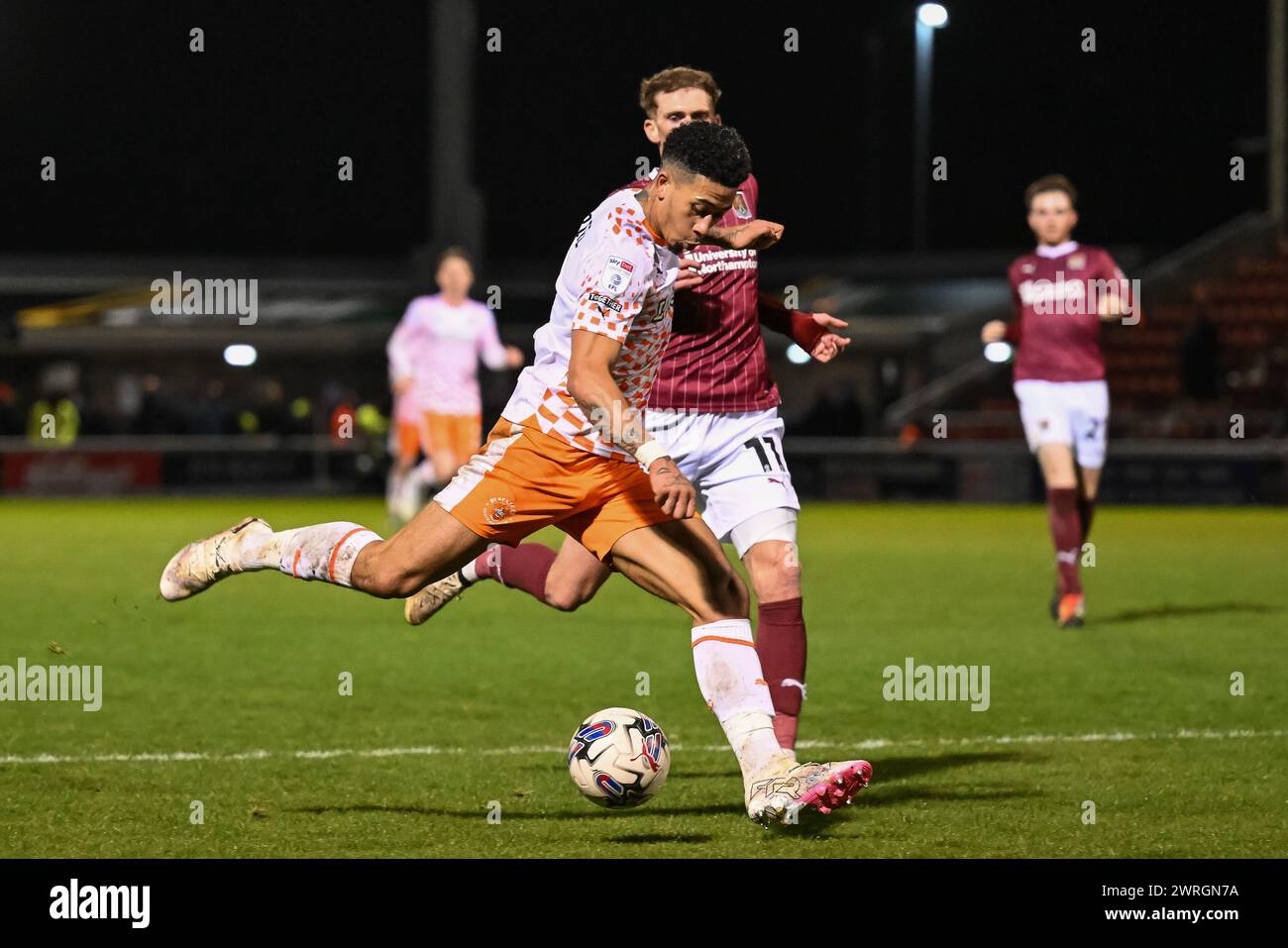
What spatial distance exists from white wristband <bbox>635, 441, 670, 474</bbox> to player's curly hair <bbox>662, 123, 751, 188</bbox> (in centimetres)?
→ 70

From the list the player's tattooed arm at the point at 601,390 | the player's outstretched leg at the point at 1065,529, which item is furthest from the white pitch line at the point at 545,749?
the player's outstretched leg at the point at 1065,529

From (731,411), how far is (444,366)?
10.0 meters

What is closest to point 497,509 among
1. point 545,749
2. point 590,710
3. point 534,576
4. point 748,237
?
point 748,237

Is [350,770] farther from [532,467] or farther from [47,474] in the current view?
[47,474]

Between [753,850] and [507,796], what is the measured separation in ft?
3.46

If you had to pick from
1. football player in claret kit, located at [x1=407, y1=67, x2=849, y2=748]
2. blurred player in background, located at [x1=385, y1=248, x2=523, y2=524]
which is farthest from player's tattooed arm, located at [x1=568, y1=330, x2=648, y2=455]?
blurred player in background, located at [x1=385, y1=248, x2=523, y2=524]

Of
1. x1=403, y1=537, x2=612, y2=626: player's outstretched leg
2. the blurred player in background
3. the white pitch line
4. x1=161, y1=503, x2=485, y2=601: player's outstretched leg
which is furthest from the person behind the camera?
the blurred player in background

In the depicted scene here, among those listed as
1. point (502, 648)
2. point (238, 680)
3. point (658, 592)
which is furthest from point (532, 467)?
point (502, 648)

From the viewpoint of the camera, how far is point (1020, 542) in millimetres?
16938

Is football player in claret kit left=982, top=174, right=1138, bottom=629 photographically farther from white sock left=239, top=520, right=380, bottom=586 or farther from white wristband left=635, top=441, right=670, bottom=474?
white wristband left=635, top=441, right=670, bottom=474

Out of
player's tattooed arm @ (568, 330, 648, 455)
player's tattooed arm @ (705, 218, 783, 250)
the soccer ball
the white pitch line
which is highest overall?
player's tattooed arm @ (705, 218, 783, 250)

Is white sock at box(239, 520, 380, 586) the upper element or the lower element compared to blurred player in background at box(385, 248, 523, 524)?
lower

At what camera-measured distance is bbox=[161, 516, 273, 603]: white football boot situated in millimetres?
5934

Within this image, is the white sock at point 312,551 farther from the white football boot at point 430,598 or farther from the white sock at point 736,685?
the white sock at point 736,685
